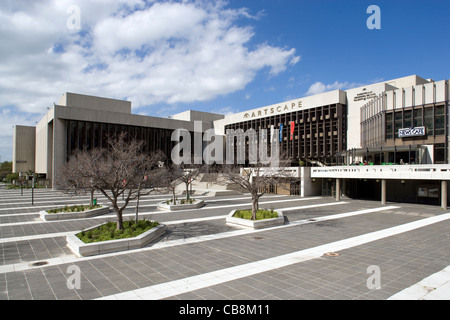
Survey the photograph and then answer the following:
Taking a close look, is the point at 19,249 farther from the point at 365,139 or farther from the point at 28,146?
the point at 28,146

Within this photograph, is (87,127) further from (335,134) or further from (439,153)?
(439,153)

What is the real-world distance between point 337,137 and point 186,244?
3723 cm

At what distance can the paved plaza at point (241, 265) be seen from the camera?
6965 mm

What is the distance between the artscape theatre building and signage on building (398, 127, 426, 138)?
0.31 ft

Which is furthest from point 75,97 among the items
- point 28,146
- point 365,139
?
point 365,139

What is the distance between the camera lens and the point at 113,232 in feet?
38.7

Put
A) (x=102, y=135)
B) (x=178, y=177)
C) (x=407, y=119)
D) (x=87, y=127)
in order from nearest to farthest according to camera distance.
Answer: (x=178, y=177), (x=407, y=119), (x=87, y=127), (x=102, y=135)

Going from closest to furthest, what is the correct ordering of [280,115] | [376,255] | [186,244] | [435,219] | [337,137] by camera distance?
[376,255], [186,244], [435,219], [337,137], [280,115]

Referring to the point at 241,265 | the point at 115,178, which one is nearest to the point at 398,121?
the point at 241,265

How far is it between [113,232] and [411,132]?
31148 mm

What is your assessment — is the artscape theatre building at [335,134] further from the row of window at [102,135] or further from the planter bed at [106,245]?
the planter bed at [106,245]

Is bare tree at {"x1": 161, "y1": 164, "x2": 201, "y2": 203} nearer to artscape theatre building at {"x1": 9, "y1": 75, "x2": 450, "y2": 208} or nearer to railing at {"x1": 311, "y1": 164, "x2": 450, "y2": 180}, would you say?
artscape theatre building at {"x1": 9, "y1": 75, "x2": 450, "y2": 208}

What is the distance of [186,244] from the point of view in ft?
38.6

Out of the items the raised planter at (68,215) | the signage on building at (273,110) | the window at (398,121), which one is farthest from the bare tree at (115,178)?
the signage on building at (273,110)
